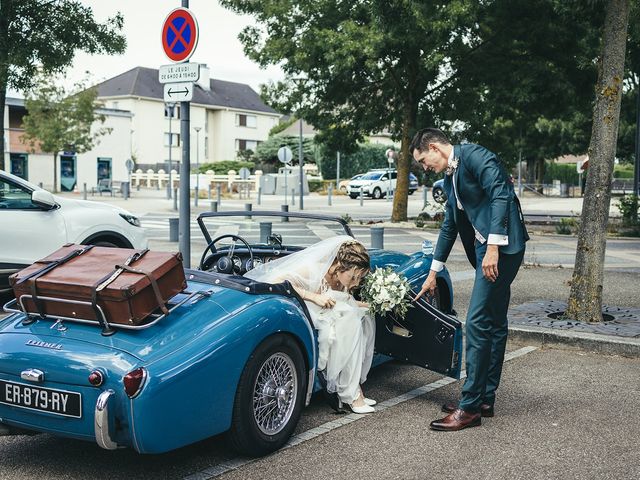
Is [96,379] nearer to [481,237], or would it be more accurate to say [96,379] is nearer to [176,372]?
[176,372]

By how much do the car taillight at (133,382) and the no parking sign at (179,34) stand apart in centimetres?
601

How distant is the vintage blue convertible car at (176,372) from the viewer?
11.6 feet

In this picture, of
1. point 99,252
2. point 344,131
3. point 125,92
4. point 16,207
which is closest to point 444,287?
point 99,252

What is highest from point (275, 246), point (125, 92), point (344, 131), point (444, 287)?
point (125, 92)

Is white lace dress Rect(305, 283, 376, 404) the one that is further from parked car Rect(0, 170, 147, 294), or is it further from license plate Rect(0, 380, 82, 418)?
parked car Rect(0, 170, 147, 294)

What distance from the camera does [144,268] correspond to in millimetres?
3887

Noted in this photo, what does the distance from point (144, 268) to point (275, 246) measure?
1.61 m

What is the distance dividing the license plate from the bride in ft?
4.79

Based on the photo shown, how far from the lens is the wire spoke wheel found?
4.09m

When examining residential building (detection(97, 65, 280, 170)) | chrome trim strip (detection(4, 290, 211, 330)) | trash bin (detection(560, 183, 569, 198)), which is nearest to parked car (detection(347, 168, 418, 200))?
trash bin (detection(560, 183, 569, 198))

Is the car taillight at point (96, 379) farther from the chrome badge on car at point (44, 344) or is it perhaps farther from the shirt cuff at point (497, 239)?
the shirt cuff at point (497, 239)

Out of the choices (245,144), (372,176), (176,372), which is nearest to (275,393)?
(176,372)

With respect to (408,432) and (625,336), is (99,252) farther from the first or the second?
(625,336)

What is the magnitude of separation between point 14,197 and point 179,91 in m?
2.09
